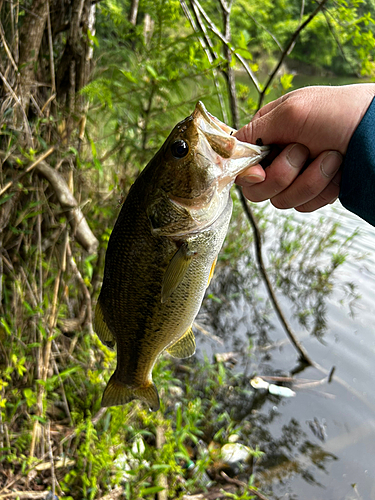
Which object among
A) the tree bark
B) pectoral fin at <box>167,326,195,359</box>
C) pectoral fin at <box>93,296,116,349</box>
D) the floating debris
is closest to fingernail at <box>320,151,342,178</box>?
pectoral fin at <box>167,326,195,359</box>

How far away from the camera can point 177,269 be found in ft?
4.83

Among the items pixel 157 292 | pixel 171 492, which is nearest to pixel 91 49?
pixel 157 292

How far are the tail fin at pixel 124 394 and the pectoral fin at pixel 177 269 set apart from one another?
56 cm

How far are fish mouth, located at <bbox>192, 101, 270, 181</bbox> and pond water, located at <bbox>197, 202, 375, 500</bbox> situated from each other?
3193 mm

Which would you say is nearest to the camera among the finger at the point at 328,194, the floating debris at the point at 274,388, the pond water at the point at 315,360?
the finger at the point at 328,194

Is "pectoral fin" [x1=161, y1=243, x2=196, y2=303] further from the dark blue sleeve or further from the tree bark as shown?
the tree bark

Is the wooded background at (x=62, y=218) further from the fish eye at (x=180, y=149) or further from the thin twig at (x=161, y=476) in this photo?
the fish eye at (x=180, y=149)

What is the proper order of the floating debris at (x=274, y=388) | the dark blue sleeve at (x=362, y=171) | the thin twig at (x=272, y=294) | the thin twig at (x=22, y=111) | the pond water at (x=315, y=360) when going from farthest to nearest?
the floating debris at (x=274, y=388) < the thin twig at (x=272, y=294) < the pond water at (x=315, y=360) < the thin twig at (x=22, y=111) < the dark blue sleeve at (x=362, y=171)

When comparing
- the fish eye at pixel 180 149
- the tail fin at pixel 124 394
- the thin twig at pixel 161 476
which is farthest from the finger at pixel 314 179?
the thin twig at pixel 161 476

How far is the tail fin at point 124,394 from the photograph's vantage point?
5.85 ft

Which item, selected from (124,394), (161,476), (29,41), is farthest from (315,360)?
(29,41)

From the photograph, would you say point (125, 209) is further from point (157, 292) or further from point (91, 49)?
point (91, 49)

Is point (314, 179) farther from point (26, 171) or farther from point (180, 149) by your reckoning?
point (26, 171)

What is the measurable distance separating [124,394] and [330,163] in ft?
4.29
